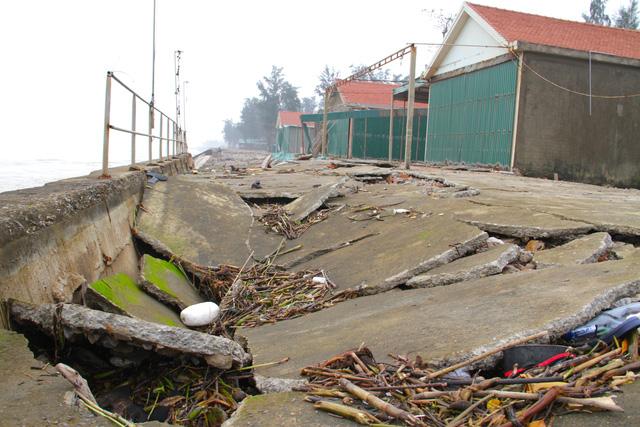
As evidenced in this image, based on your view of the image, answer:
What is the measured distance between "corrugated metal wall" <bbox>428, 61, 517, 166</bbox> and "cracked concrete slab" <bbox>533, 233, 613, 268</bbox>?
27.1ft

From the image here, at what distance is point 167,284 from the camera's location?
11.2ft

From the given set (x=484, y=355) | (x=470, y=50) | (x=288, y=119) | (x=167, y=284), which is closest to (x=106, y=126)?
(x=167, y=284)

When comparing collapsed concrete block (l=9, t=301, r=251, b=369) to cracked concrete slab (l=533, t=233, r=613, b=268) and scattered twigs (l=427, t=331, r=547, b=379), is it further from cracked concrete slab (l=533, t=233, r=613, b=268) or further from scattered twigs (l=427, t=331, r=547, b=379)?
cracked concrete slab (l=533, t=233, r=613, b=268)

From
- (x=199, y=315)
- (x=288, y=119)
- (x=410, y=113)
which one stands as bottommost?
(x=199, y=315)

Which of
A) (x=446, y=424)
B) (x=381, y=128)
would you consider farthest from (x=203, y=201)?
(x=381, y=128)

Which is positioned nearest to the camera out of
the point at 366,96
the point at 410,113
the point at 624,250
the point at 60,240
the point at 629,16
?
the point at 60,240

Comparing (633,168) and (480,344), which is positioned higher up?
(633,168)

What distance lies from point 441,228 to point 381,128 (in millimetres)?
15720

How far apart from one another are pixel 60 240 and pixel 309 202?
2.90 m

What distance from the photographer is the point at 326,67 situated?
204 ft

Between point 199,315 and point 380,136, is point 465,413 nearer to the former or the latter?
Result: point 199,315

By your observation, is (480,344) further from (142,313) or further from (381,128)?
(381,128)

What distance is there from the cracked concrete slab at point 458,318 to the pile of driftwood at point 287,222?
1.87 meters

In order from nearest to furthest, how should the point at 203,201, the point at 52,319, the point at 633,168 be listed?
the point at 52,319 < the point at 203,201 < the point at 633,168
